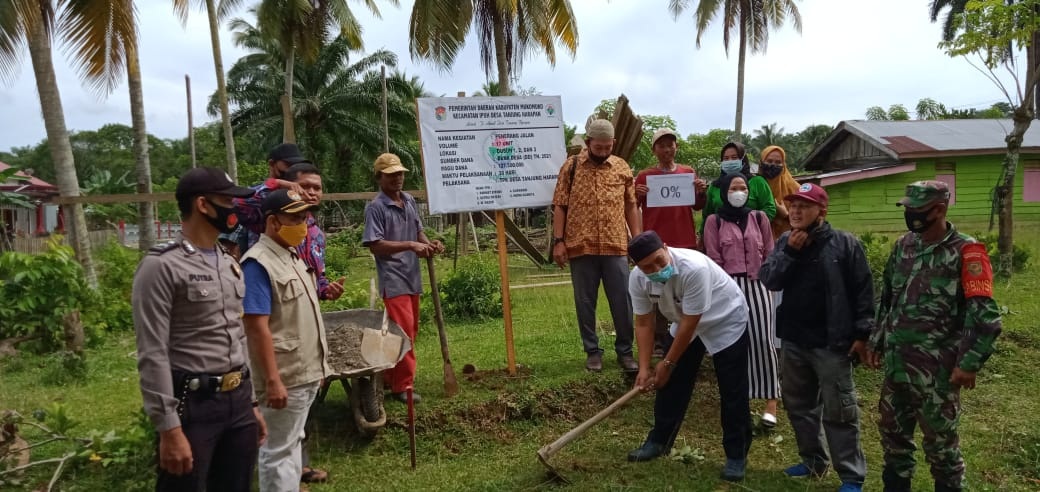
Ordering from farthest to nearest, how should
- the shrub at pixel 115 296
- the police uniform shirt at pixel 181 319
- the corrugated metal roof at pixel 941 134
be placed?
1. the corrugated metal roof at pixel 941 134
2. the shrub at pixel 115 296
3. the police uniform shirt at pixel 181 319

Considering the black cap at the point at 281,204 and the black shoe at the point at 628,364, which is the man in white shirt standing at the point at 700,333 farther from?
the black cap at the point at 281,204

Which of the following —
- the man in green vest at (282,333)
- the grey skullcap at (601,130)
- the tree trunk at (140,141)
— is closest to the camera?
the man in green vest at (282,333)

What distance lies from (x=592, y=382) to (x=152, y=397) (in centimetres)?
368

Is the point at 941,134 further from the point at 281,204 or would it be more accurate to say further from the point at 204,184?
the point at 204,184

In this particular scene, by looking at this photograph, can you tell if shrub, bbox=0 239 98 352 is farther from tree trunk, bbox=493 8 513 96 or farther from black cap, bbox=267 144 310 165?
tree trunk, bbox=493 8 513 96

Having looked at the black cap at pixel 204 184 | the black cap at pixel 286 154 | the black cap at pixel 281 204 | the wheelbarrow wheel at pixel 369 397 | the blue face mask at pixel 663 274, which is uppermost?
Result: the black cap at pixel 286 154

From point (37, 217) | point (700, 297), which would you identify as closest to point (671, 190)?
point (700, 297)

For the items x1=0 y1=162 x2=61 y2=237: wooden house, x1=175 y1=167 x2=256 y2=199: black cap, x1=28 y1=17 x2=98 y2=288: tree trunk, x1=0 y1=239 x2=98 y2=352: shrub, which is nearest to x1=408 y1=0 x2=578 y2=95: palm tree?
x1=28 y1=17 x2=98 y2=288: tree trunk

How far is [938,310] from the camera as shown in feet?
10.6

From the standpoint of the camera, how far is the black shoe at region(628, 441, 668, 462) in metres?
4.14

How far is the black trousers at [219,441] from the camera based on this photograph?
7.93 ft

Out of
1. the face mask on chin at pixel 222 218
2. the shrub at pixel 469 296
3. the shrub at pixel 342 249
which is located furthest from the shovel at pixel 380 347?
the shrub at pixel 342 249

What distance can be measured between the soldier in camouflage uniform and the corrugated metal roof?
67.8ft

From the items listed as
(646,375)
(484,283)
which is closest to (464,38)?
(484,283)
